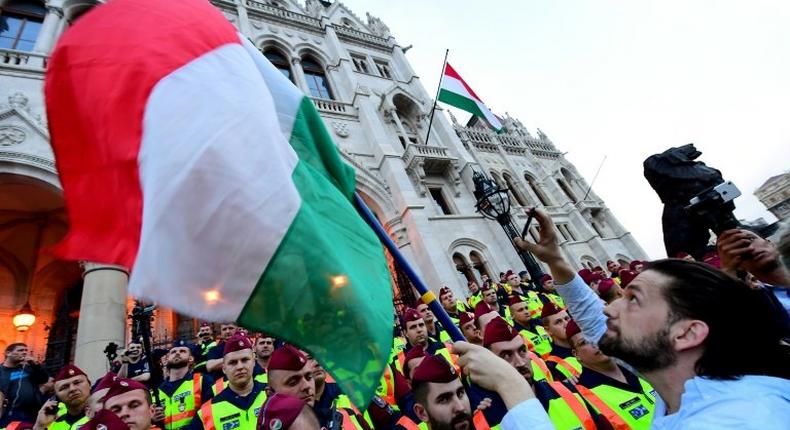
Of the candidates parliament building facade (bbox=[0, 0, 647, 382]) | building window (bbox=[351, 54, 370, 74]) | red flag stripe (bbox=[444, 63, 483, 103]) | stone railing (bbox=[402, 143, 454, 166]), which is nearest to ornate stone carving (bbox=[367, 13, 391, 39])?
parliament building facade (bbox=[0, 0, 647, 382])

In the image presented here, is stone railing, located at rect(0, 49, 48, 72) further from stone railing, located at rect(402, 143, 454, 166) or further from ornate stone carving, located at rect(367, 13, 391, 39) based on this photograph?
ornate stone carving, located at rect(367, 13, 391, 39)

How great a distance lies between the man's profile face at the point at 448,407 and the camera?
2320mm

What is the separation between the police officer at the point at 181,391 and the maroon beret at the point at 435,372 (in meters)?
3.23

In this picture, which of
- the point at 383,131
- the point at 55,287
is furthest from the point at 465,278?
the point at 55,287

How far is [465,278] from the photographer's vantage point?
41.0ft

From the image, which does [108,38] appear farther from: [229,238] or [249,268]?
[249,268]

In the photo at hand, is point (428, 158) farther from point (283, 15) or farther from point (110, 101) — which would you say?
point (110, 101)

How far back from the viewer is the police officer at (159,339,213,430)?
4.23m

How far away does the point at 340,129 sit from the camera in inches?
562

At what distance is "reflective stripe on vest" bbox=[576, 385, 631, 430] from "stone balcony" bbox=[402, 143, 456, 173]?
11.8 metres

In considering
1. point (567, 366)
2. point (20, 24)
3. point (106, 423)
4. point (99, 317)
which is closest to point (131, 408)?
point (106, 423)

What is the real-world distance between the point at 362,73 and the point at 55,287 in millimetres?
15383

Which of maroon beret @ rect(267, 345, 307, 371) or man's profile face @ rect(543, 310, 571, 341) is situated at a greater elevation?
maroon beret @ rect(267, 345, 307, 371)

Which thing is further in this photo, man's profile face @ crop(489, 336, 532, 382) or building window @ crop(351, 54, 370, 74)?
building window @ crop(351, 54, 370, 74)
